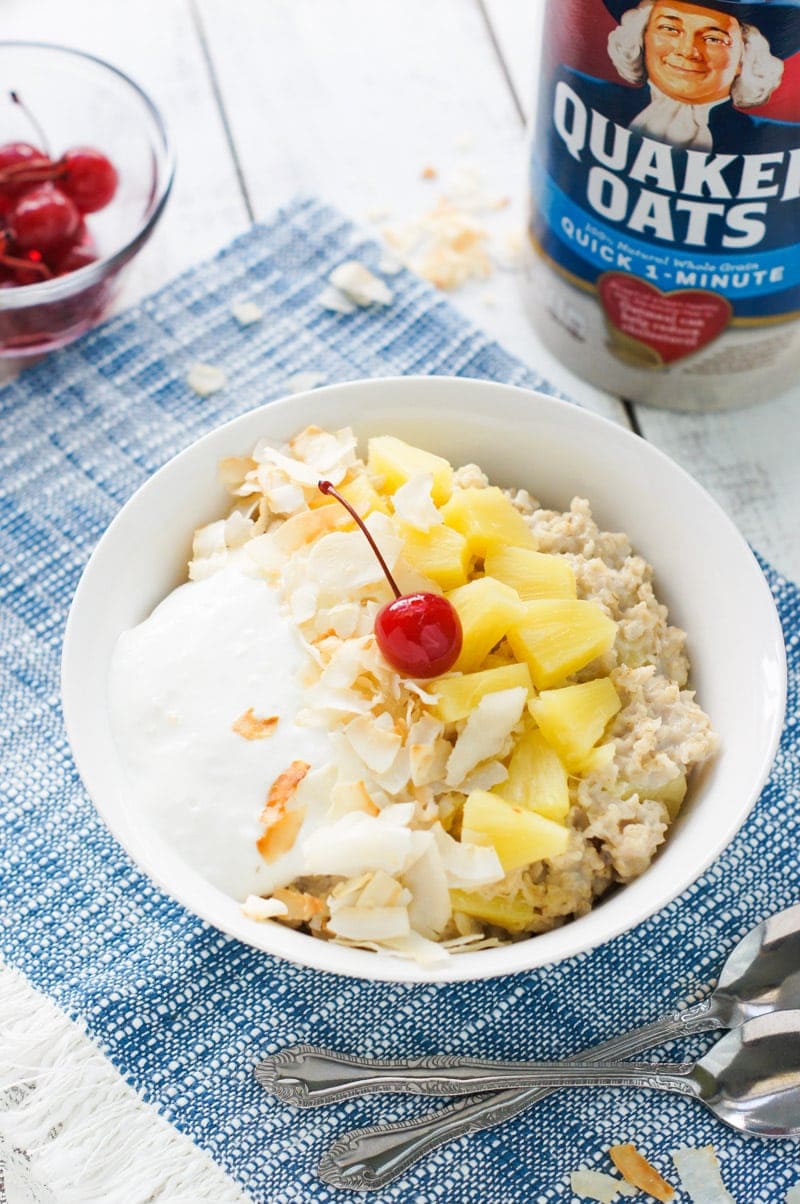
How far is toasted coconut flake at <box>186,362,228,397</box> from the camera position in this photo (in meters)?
1.66

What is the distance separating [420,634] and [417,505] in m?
0.16

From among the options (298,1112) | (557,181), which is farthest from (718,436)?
(298,1112)

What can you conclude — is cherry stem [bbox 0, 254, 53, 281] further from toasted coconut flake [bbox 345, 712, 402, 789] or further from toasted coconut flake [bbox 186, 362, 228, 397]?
toasted coconut flake [bbox 345, 712, 402, 789]

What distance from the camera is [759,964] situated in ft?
4.11

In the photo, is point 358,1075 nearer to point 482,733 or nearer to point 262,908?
point 262,908

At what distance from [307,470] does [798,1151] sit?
2.68 feet

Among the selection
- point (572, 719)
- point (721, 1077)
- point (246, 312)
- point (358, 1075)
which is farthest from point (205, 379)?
point (721, 1077)

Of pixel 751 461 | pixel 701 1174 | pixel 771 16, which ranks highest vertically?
pixel 771 16

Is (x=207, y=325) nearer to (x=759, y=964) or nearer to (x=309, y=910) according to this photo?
(x=309, y=910)

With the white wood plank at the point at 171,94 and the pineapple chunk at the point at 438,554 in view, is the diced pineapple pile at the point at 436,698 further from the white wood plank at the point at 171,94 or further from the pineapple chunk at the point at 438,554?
the white wood plank at the point at 171,94

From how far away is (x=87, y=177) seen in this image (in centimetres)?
172

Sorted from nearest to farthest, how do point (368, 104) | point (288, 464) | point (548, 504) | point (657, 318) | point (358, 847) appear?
point (358, 847), point (288, 464), point (548, 504), point (657, 318), point (368, 104)

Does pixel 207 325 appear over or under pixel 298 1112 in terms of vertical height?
over

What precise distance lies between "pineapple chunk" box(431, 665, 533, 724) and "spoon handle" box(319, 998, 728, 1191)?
0.38m
